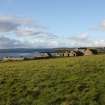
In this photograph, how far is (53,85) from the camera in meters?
24.7

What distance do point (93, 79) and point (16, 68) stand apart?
7.69 metres

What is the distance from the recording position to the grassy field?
22.3 m

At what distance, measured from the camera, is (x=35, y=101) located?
22.2 meters

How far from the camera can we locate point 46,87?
956 inches

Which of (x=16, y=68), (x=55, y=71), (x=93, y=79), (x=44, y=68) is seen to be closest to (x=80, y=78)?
(x=93, y=79)

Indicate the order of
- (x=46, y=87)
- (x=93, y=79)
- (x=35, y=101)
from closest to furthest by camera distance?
1. (x=35, y=101)
2. (x=46, y=87)
3. (x=93, y=79)

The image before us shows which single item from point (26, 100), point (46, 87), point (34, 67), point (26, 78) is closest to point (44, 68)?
point (34, 67)

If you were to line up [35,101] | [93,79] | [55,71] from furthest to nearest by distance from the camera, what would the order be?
[55,71] → [93,79] → [35,101]

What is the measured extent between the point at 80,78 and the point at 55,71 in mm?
2714

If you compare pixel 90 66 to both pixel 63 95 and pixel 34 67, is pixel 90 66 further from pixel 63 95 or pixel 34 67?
pixel 63 95

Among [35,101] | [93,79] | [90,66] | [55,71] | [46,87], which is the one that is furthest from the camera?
[90,66]

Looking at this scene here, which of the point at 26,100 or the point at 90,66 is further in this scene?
the point at 90,66

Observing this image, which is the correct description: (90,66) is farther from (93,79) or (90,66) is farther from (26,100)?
(26,100)

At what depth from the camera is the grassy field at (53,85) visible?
880 inches
